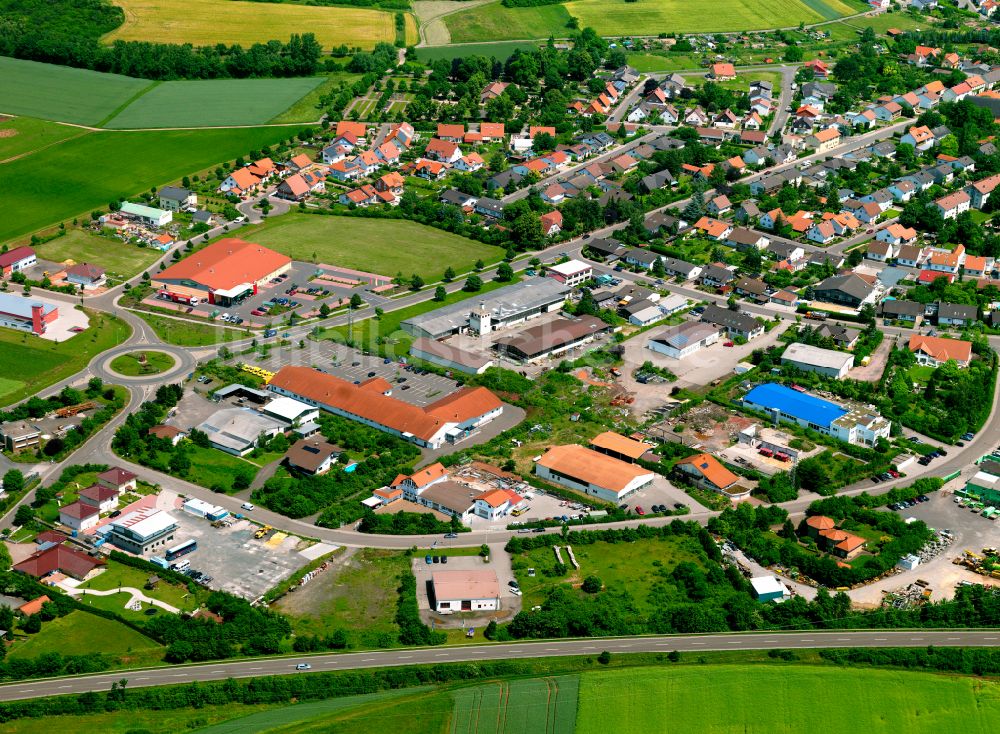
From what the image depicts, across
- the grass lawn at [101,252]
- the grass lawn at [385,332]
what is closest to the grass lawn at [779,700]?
the grass lawn at [385,332]

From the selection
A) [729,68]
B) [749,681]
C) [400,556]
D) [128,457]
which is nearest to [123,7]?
[729,68]

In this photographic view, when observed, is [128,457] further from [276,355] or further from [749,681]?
[749,681]

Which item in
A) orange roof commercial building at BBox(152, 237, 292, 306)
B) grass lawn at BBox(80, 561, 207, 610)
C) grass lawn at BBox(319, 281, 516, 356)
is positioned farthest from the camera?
orange roof commercial building at BBox(152, 237, 292, 306)

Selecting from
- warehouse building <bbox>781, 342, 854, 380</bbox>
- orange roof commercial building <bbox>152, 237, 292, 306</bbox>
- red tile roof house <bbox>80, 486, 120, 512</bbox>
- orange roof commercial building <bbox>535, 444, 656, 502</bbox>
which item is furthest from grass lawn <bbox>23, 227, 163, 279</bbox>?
warehouse building <bbox>781, 342, 854, 380</bbox>

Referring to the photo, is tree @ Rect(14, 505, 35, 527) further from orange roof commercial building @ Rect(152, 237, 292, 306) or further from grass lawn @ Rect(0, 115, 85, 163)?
grass lawn @ Rect(0, 115, 85, 163)

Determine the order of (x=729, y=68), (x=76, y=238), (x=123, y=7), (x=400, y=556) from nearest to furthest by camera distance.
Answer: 1. (x=400, y=556)
2. (x=76, y=238)
3. (x=729, y=68)
4. (x=123, y=7)

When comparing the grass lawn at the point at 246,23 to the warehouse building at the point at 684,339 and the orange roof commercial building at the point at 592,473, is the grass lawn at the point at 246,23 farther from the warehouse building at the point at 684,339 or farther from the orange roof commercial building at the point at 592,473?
the orange roof commercial building at the point at 592,473
